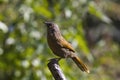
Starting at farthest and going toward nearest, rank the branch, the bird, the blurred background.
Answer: the blurred background < the bird < the branch

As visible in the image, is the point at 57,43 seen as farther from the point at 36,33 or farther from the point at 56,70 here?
the point at 36,33

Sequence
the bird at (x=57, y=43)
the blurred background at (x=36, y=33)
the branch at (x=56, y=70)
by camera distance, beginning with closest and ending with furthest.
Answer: the branch at (x=56, y=70) < the bird at (x=57, y=43) < the blurred background at (x=36, y=33)

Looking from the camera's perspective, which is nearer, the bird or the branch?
the branch

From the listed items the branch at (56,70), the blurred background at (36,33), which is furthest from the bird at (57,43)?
the blurred background at (36,33)

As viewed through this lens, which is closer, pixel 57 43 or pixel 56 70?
pixel 56 70

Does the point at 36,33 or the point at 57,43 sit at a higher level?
the point at 36,33

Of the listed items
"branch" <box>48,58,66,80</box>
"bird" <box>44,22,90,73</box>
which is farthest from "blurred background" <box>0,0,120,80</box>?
"branch" <box>48,58,66,80</box>

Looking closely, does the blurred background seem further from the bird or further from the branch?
the branch

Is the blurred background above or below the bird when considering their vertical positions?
above

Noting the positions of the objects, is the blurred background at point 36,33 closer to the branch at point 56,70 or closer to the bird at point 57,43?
the bird at point 57,43

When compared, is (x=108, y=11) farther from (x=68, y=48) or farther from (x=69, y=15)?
(x=68, y=48)

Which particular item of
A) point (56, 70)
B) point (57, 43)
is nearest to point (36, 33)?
point (57, 43)

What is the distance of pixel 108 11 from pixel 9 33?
621cm

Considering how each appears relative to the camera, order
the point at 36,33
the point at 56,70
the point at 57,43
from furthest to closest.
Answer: the point at 36,33, the point at 57,43, the point at 56,70
